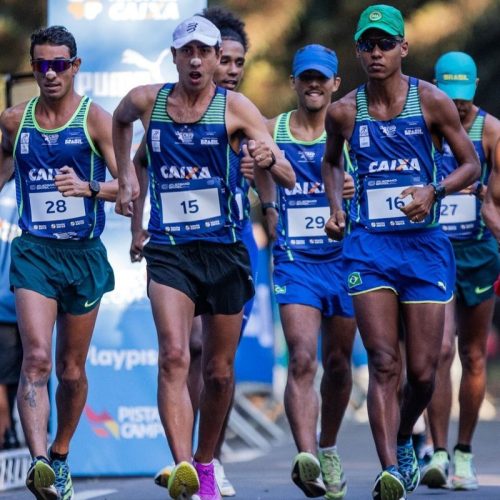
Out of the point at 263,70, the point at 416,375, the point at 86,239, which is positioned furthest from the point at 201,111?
the point at 263,70

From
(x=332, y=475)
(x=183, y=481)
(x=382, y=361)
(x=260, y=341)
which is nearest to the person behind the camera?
(x=183, y=481)

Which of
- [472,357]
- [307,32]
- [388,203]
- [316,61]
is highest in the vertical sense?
[307,32]

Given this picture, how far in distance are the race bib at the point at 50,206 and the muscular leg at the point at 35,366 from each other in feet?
1.45

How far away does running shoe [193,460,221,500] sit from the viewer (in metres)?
10.00

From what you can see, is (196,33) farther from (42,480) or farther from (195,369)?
(42,480)

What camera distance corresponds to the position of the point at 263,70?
18.9m

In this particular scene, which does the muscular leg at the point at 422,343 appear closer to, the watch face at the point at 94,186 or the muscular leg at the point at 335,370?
the muscular leg at the point at 335,370

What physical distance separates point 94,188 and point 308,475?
199 centimetres

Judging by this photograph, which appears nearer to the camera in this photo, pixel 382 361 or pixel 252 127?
pixel 382 361

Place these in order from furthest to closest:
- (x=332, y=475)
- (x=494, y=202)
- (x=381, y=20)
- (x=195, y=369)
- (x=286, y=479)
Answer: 1. (x=286, y=479)
2. (x=195, y=369)
3. (x=332, y=475)
4. (x=494, y=202)
5. (x=381, y=20)

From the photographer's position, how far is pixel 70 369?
1052 cm

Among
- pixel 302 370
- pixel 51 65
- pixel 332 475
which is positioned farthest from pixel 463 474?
pixel 51 65

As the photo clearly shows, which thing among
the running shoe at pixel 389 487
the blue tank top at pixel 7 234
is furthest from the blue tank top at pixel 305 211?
the blue tank top at pixel 7 234

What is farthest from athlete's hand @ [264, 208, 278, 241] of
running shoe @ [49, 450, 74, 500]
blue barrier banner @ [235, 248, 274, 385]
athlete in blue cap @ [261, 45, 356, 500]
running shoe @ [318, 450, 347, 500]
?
blue barrier banner @ [235, 248, 274, 385]
